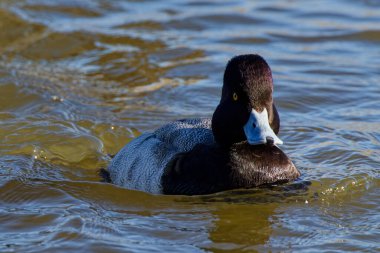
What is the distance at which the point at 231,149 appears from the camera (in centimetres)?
753

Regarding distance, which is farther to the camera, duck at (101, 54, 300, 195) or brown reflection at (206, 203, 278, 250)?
duck at (101, 54, 300, 195)

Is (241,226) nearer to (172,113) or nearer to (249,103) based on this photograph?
(249,103)


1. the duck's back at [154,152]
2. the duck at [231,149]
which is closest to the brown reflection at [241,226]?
the duck at [231,149]

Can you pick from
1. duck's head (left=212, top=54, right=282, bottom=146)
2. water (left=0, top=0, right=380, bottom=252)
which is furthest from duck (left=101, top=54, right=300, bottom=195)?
water (left=0, top=0, right=380, bottom=252)

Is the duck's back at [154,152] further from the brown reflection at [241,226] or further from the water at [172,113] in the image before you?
the brown reflection at [241,226]

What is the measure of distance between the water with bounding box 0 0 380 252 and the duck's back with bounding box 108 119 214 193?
17cm

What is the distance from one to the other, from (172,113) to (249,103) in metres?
3.59

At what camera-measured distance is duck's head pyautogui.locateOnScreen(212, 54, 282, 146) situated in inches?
281

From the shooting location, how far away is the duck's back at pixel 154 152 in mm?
7805

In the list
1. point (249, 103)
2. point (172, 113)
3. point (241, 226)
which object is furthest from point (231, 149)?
point (172, 113)

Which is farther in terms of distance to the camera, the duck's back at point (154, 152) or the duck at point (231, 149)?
the duck's back at point (154, 152)

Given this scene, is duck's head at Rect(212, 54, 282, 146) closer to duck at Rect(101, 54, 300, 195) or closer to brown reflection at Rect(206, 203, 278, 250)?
duck at Rect(101, 54, 300, 195)

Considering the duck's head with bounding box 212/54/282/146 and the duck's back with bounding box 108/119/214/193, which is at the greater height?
the duck's head with bounding box 212/54/282/146

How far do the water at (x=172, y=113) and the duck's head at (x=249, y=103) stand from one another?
65 centimetres
